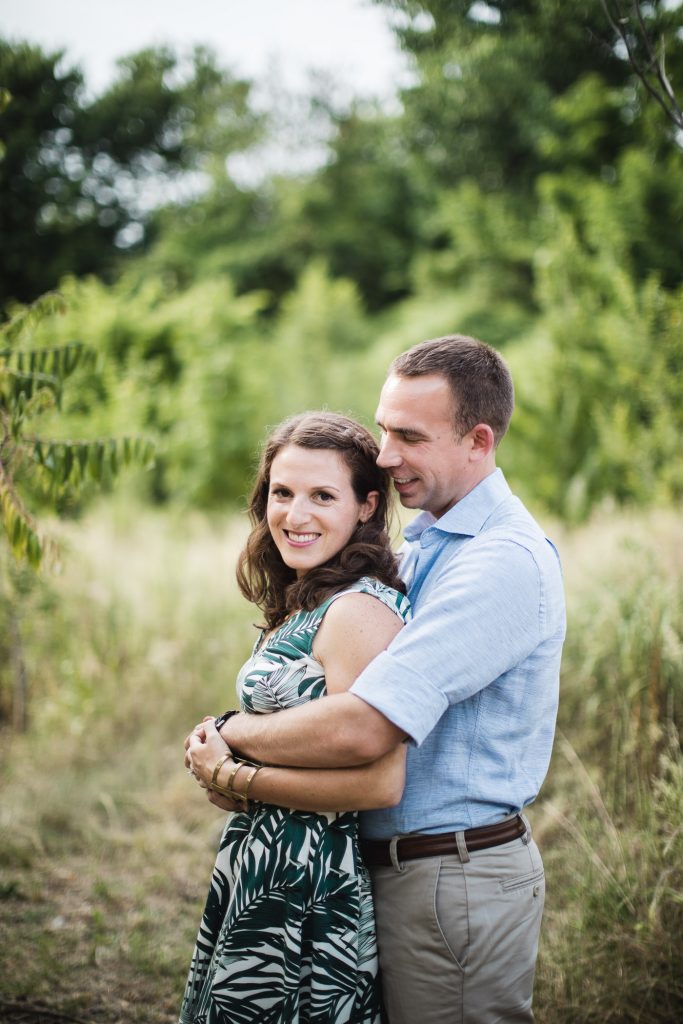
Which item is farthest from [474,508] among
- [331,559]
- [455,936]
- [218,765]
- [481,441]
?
[455,936]

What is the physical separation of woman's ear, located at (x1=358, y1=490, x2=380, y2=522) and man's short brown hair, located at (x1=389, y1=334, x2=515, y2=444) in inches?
13.1

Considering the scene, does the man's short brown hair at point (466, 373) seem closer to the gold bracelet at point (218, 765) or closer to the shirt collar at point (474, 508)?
the shirt collar at point (474, 508)

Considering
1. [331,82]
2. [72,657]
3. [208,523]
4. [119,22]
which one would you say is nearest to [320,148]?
[331,82]

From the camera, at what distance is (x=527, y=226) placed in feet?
56.4

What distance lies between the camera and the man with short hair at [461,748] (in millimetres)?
1948

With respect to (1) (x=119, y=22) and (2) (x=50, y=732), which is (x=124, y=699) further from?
(1) (x=119, y=22)

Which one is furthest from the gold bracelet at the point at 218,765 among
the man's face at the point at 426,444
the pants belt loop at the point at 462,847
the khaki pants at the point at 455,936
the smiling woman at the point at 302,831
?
the man's face at the point at 426,444

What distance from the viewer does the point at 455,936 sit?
214 cm

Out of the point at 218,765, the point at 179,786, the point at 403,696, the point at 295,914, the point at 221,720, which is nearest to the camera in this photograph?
the point at 403,696

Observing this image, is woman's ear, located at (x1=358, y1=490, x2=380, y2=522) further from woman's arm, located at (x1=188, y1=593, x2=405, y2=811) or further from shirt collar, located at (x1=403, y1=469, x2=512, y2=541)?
woman's arm, located at (x1=188, y1=593, x2=405, y2=811)

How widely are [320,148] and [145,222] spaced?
21.2 ft

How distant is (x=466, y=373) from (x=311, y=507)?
640mm

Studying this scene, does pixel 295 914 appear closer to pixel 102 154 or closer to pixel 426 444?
pixel 426 444

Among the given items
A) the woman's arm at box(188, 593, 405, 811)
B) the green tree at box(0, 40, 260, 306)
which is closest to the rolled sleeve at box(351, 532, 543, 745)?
the woman's arm at box(188, 593, 405, 811)
